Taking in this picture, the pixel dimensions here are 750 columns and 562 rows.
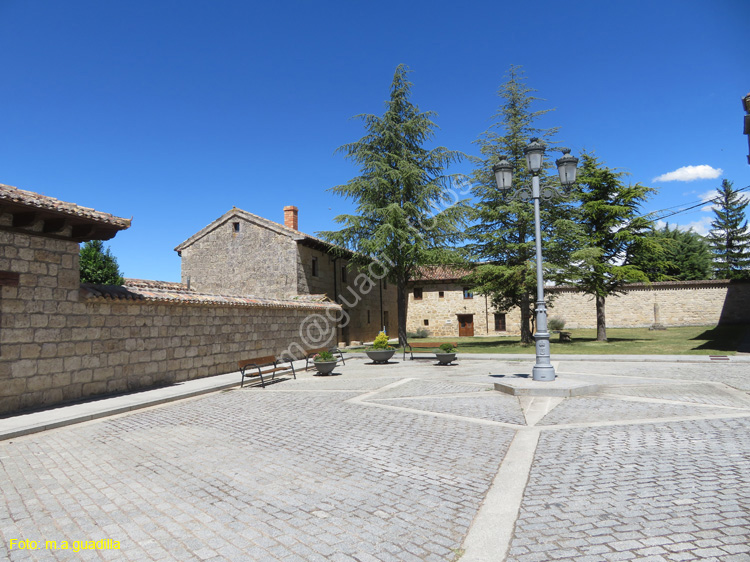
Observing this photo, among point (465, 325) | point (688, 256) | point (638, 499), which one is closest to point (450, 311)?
point (465, 325)

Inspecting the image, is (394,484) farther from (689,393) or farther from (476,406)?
(689,393)

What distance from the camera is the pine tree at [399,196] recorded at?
22.6 meters

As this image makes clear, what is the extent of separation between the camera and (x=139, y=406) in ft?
30.5

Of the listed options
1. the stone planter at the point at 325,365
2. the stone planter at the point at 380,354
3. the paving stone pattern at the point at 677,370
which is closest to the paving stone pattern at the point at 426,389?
the stone planter at the point at 325,365

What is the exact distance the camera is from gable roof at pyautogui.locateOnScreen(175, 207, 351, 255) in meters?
24.1

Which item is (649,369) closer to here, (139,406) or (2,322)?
(139,406)

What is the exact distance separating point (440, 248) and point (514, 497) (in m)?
19.8

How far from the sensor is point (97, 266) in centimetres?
3020

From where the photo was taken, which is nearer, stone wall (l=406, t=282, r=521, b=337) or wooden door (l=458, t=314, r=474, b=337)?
stone wall (l=406, t=282, r=521, b=337)

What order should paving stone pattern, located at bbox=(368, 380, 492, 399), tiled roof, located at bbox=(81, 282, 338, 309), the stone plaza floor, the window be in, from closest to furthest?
1. the stone plaza floor
2. paving stone pattern, located at bbox=(368, 380, 492, 399)
3. tiled roof, located at bbox=(81, 282, 338, 309)
4. the window

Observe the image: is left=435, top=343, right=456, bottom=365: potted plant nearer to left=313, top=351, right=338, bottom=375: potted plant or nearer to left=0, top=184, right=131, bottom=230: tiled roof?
left=313, top=351, right=338, bottom=375: potted plant

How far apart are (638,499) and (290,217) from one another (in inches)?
993

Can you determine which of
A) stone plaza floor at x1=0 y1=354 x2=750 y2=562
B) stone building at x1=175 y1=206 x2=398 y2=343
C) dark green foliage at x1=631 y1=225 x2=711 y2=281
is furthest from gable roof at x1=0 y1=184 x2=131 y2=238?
dark green foliage at x1=631 y1=225 x2=711 y2=281

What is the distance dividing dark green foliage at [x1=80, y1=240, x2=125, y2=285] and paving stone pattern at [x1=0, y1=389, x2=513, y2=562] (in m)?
26.0
